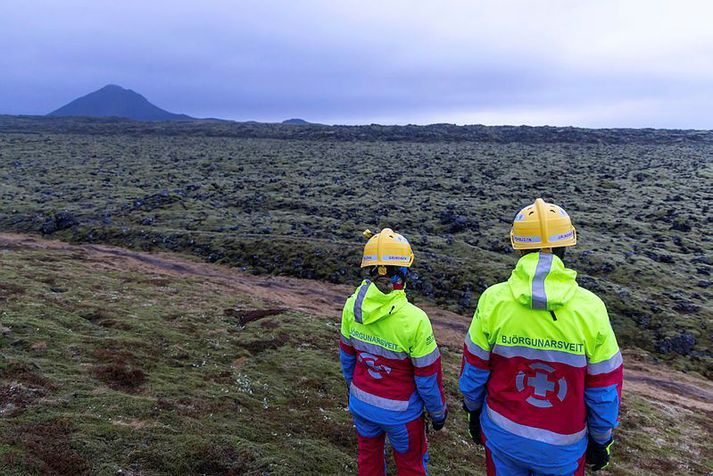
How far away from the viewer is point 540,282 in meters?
4.27

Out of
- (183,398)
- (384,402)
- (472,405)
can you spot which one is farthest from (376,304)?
(183,398)

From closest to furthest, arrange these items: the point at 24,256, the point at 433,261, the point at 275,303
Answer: the point at 275,303 → the point at 24,256 → the point at 433,261

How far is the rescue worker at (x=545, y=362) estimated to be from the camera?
4.25 metres

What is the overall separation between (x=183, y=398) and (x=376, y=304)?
5.26 meters

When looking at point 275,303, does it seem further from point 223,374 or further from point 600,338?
point 600,338

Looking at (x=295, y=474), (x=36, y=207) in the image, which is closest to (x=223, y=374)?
(x=295, y=474)

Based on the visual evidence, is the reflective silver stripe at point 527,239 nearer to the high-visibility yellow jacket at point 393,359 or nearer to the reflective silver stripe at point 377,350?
the high-visibility yellow jacket at point 393,359

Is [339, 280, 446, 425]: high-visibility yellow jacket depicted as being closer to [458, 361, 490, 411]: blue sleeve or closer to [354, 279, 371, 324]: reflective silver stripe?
[354, 279, 371, 324]: reflective silver stripe

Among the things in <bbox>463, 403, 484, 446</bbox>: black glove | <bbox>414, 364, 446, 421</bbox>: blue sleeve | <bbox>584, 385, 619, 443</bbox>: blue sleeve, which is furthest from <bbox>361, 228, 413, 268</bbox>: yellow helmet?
<bbox>584, 385, 619, 443</bbox>: blue sleeve

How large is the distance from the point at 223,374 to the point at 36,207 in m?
32.0

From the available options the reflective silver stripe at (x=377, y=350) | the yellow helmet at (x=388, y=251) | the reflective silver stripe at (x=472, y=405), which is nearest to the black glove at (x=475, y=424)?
the reflective silver stripe at (x=472, y=405)

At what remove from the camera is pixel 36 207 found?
111 feet

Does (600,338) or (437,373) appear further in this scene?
(437,373)

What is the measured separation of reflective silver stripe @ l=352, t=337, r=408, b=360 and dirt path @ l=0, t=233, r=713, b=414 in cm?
1094
